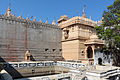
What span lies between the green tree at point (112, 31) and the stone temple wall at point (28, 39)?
429 inches

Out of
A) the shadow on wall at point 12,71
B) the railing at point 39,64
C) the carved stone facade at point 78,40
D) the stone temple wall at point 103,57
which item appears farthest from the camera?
the carved stone facade at point 78,40

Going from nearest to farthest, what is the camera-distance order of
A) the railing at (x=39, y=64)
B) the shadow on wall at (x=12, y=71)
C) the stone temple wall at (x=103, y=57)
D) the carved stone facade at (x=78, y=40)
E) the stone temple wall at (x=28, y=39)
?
1. the shadow on wall at (x=12, y=71)
2. the railing at (x=39, y=64)
3. the stone temple wall at (x=103, y=57)
4. the stone temple wall at (x=28, y=39)
5. the carved stone facade at (x=78, y=40)

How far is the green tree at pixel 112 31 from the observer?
54.2ft

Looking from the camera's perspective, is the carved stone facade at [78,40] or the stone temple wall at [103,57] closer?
the stone temple wall at [103,57]

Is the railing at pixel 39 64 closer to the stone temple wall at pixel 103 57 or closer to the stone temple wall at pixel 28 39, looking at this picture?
Answer: the stone temple wall at pixel 103 57

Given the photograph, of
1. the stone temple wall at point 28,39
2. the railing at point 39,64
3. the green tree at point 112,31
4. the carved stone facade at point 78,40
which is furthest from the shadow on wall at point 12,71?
the green tree at point 112,31

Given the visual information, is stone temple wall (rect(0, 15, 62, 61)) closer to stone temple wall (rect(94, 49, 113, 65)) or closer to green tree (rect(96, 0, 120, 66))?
stone temple wall (rect(94, 49, 113, 65))

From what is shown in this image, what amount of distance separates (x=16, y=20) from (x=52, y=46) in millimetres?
9058

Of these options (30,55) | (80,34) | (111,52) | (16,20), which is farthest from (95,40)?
(16,20)

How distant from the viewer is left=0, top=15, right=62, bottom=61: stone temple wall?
1991 centimetres

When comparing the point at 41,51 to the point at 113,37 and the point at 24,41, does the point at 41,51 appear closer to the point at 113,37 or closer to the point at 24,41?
the point at 24,41

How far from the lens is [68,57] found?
25.3 metres

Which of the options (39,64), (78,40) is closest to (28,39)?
(39,64)

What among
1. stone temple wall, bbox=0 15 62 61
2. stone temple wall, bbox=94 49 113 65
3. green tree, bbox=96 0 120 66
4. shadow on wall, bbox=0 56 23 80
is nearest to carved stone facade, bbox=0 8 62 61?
stone temple wall, bbox=0 15 62 61
